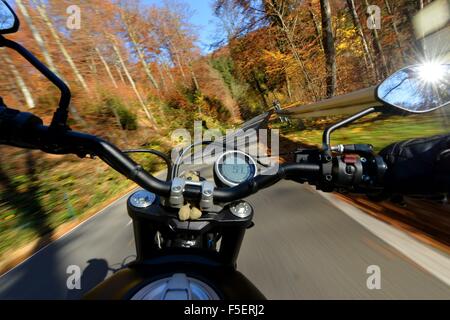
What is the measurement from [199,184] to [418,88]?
138 cm

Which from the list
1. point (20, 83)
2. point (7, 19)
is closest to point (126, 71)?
point (20, 83)

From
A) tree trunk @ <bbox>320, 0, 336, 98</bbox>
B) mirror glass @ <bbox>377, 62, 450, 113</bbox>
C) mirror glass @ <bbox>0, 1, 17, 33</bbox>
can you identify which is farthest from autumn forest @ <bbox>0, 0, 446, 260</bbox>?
mirror glass @ <bbox>377, 62, 450, 113</bbox>

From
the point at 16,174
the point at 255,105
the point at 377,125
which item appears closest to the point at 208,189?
the point at 16,174

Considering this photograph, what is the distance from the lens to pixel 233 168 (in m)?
1.47

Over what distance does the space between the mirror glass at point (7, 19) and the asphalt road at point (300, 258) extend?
2.35 m

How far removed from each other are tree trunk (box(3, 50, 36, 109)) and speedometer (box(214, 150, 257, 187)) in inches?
549

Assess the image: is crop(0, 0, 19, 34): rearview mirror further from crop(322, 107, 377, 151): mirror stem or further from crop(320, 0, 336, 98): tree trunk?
crop(320, 0, 336, 98): tree trunk

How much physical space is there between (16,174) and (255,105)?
32339mm

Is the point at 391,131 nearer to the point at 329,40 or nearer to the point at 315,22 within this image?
the point at 329,40

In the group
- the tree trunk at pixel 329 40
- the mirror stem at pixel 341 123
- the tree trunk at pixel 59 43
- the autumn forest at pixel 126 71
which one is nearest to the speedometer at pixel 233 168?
the mirror stem at pixel 341 123

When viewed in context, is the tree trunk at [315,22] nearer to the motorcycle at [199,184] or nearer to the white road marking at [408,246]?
the white road marking at [408,246]

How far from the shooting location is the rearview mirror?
1.38 metres

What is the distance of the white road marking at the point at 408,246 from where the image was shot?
7.09 ft

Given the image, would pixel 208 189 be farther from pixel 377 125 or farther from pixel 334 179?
pixel 377 125
